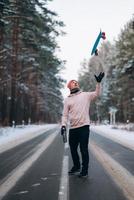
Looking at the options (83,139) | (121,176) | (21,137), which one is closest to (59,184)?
(83,139)

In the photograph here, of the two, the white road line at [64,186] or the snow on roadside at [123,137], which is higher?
the snow on roadside at [123,137]

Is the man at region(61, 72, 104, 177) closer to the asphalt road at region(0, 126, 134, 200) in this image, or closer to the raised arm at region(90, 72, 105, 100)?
the raised arm at region(90, 72, 105, 100)

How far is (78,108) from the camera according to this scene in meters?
9.70

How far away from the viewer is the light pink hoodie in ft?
31.5

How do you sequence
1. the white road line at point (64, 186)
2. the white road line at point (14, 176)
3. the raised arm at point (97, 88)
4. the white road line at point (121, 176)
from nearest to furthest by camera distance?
the white road line at point (64, 186), the white road line at point (121, 176), the white road line at point (14, 176), the raised arm at point (97, 88)

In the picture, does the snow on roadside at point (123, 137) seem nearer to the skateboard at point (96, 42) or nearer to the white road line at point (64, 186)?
the white road line at point (64, 186)

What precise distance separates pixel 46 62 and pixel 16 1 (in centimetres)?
1011

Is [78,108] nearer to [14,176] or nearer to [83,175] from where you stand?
[83,175]

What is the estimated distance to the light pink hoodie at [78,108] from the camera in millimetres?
9609

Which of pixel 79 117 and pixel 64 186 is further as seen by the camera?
pixel 79 117

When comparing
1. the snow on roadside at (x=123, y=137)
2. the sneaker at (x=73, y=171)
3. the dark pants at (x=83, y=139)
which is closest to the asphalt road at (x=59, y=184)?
the sneaker at (x=73, y=171)

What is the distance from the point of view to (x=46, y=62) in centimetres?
4956

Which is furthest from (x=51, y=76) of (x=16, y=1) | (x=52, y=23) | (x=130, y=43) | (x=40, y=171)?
(x=40, y=171)

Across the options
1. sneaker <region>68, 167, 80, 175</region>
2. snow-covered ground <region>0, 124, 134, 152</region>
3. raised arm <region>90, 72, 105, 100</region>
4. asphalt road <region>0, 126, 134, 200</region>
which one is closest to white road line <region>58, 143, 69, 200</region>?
asphalt road <region>0, 126, 134, 200</region>
